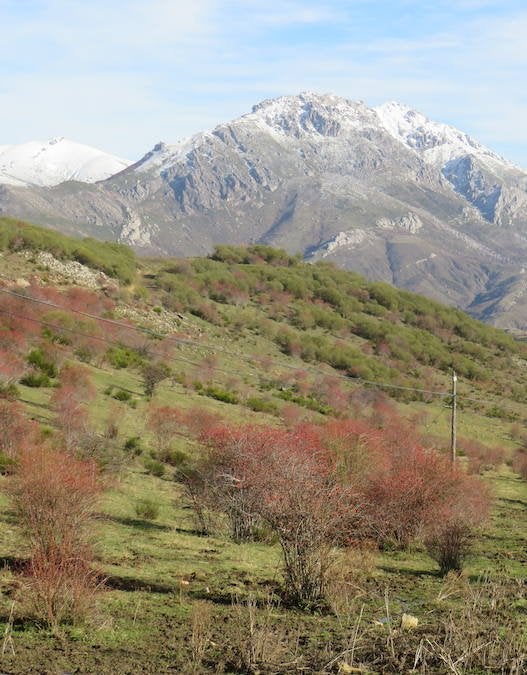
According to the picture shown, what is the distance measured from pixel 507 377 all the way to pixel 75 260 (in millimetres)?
47615

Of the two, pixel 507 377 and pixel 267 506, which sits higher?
pixel 267 506

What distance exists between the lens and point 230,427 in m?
26.8

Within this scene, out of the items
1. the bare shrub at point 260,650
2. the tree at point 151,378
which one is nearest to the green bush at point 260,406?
the tree at point 151,378

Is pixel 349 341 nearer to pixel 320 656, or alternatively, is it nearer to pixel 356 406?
pixel 356 406

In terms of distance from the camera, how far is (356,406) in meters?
63.1

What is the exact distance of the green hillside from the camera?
12406 millimetres

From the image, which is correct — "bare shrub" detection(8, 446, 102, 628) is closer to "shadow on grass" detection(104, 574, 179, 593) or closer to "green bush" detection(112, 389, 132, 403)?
"shadow on grass" detection(104, 574, 179, 593)

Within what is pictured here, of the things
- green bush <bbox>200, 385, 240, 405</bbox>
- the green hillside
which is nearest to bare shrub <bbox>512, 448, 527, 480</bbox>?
the green hillside

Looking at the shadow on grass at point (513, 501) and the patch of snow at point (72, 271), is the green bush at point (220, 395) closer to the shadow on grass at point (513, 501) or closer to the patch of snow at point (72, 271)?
the shadow on grass at point (513, 501)

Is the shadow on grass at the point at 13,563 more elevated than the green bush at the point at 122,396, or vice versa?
the shadow on grass at the point at 13,563

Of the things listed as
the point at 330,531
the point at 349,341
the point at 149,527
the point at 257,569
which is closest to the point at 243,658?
the point at 330,531

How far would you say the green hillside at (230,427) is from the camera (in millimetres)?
12406

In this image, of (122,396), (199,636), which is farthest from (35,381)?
(199,636)

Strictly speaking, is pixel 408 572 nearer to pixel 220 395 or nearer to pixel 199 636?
pixel 199 636
